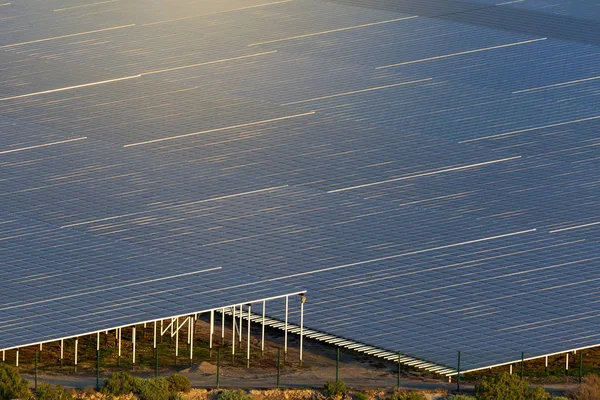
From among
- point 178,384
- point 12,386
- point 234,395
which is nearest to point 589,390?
point 234,395

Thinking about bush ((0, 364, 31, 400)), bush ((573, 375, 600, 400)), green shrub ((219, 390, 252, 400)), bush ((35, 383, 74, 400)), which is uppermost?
bush ((0, 364, 31, 400))

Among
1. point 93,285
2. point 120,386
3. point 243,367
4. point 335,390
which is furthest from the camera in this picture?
point 93,285

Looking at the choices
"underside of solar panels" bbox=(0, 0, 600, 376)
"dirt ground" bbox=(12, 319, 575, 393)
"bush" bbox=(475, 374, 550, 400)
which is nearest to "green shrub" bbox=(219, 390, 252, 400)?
"dirt ground" bbox=(12, 319, 575, 393)

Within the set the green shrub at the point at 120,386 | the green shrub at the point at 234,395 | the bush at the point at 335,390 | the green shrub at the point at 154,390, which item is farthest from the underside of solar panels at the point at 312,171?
the green shrub at the point at 234,395

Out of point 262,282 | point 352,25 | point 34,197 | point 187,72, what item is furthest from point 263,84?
point 262,282

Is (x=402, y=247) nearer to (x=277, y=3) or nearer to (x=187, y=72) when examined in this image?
(x=187, y=72)

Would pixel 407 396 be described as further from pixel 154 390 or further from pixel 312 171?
pixel 312 171

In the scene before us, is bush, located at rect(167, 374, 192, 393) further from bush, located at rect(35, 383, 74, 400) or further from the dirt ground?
bush, located at rect(35, 383, 74, 400)
